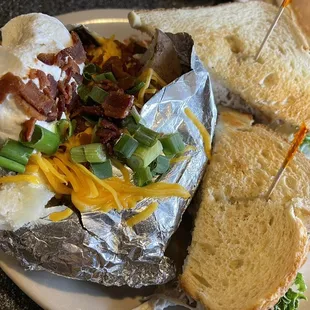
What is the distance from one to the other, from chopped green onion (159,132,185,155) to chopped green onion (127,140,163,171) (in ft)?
0.21

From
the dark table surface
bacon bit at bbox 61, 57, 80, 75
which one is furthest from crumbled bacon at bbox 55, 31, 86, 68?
the dark table surface

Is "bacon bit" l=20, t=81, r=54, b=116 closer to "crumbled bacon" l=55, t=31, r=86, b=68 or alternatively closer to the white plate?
"crumbled bacon" l=55, t=31, r=86, b=68

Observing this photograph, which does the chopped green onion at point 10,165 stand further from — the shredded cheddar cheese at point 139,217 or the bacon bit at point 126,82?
the bacon bit at point 126,82

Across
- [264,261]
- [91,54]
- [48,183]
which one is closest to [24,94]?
[48,183]

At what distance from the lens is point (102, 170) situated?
4.32 feet

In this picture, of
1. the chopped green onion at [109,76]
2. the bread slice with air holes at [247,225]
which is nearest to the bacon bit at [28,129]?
the chopped green onion at [109,76]

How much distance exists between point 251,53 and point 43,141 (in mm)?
964

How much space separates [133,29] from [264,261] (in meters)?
1.06

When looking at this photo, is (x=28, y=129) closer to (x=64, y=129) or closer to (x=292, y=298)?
(x=64, y=129)

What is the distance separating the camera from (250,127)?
5.77 ft

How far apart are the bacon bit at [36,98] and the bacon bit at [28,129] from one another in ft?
0.12

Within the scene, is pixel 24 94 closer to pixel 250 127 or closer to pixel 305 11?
pixel 250 127


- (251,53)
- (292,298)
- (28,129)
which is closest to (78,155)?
(28,129)

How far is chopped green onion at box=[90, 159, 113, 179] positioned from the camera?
A: 1.30 metres
